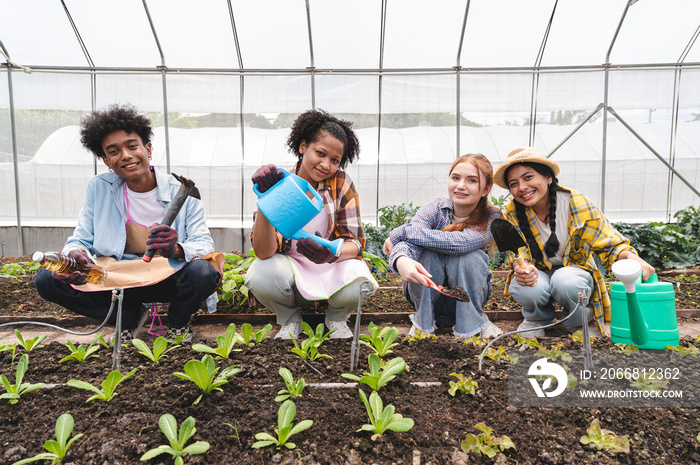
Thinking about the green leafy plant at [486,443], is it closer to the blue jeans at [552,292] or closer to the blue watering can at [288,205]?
the blue watering can at [288,205]

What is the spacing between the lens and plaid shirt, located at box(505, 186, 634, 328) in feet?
6.99

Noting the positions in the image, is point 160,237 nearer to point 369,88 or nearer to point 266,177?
point 266,177

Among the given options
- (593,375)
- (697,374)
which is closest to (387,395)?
(593,375)

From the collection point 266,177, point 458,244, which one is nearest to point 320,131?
point 266,177

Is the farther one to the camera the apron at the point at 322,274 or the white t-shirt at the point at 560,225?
the white t-shirt at the point at 560,225

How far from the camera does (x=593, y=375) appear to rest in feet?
4.71

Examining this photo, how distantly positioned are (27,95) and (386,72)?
15.4 feet

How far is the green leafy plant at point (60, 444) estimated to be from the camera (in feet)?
3.51

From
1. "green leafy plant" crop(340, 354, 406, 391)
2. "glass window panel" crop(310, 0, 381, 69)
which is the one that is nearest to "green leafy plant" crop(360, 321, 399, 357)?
"green leafy plant" crop(340, 354, 406, 391)

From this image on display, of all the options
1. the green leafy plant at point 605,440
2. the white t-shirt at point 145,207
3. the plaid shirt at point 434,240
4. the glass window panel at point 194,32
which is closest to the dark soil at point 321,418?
the green leafy plant at point 605,440

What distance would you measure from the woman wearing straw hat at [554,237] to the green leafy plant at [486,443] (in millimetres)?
1083

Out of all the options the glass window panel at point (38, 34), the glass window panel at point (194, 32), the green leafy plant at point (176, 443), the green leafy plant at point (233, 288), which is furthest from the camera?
the glass window panel at point (194, 32)

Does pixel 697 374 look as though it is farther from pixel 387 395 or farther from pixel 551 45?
pixel 551 45

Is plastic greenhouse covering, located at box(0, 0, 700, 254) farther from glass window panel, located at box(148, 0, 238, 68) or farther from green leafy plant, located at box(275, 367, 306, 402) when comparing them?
green leafy plant, located at box(275, 367, 306, 402)
